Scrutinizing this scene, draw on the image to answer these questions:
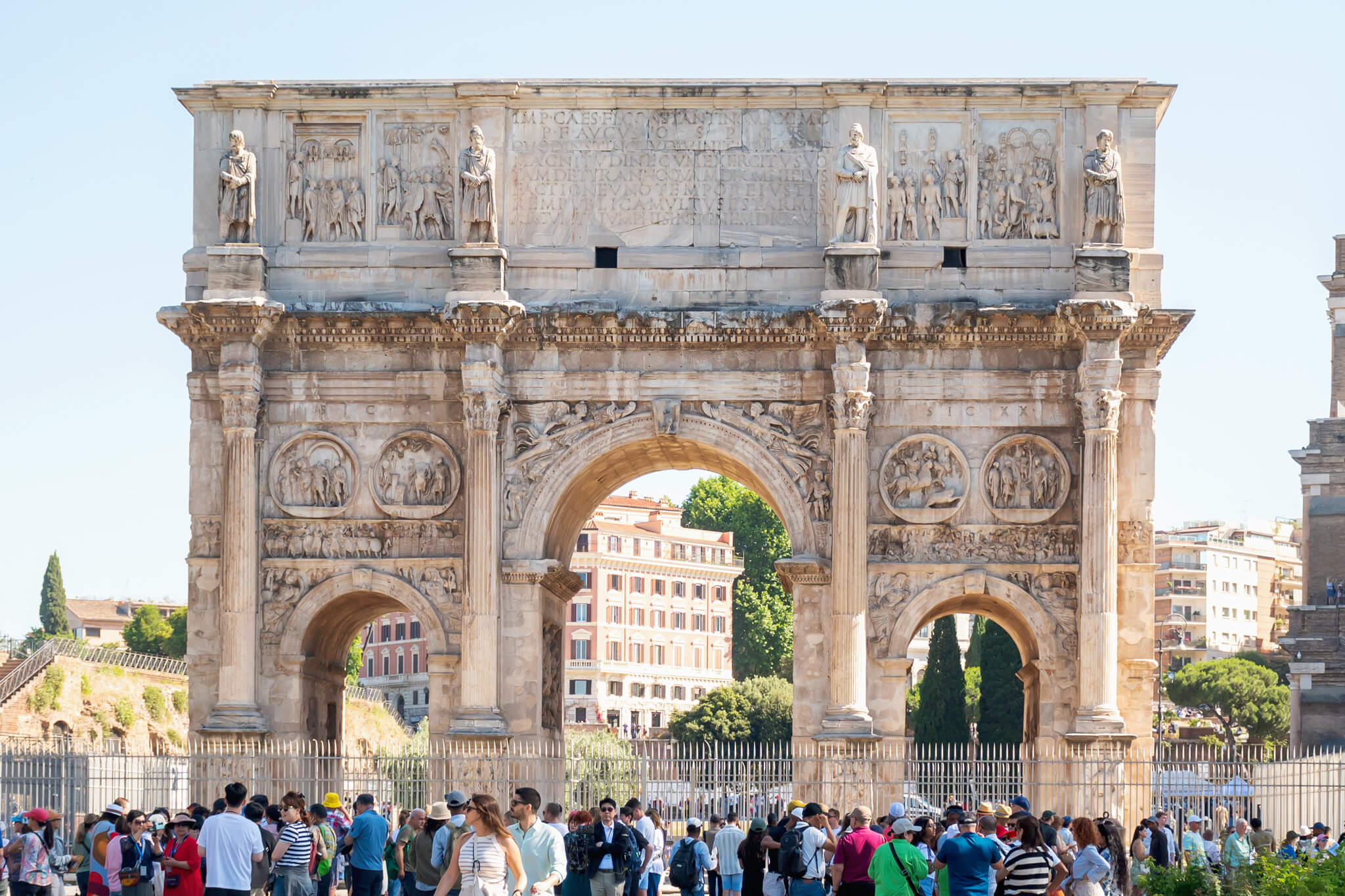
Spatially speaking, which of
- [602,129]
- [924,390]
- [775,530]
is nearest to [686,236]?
[602,129]

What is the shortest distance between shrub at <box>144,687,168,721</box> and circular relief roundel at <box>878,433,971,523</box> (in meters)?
32.3

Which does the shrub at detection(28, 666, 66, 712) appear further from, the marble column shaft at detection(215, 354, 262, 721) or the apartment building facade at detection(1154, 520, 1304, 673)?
the apartment building facade at detection(1154, 520, 1304, 673)

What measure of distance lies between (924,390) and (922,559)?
7.32 ft

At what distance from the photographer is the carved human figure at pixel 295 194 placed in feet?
97.4

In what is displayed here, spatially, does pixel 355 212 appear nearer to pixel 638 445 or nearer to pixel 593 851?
pixel 638 445

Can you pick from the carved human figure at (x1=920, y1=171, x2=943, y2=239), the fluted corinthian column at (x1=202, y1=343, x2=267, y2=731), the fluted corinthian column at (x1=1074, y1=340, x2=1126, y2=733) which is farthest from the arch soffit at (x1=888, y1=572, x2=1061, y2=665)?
the fluted corinthian column at (x1=202, y1=343, x2=267, y2=731)

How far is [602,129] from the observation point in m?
29.7

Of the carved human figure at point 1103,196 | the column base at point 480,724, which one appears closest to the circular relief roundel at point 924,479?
the carved human figure at point 1103,196

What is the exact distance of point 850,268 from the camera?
93.3 feet

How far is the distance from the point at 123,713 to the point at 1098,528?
33497 mm

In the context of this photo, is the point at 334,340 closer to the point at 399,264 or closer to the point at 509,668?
the point at 399,264

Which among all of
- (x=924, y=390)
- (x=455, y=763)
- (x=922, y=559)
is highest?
(x=924, y=390)

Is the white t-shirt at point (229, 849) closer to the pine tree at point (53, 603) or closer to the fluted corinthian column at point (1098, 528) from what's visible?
the fluted corinthian column at point (1098, 528)

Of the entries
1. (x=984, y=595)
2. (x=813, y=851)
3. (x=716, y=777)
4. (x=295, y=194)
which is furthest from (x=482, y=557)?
(x=813, y=851)
